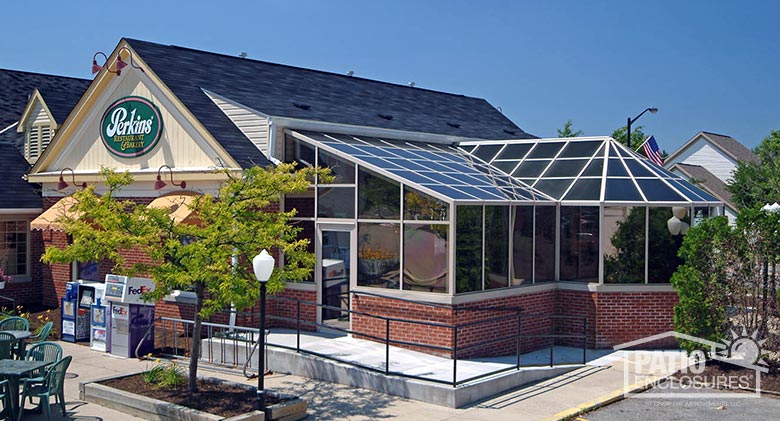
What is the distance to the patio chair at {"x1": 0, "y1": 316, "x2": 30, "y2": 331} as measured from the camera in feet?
46.2

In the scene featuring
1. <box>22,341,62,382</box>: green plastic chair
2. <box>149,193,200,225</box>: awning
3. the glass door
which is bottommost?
<box>22,341,62,382</box>: green plastic chair

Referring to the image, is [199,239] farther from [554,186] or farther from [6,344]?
[554,186]

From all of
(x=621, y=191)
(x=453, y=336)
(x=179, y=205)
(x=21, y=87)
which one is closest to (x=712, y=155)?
(x=621, y=191)

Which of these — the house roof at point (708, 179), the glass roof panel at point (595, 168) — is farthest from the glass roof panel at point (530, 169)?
the house roof at point (708, 179)

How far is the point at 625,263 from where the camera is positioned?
16.4 meters

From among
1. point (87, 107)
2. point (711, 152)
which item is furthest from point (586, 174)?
point (711, 152)

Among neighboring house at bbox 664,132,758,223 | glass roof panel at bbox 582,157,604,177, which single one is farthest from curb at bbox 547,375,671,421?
neighboring house at bbox 664,132,758,223

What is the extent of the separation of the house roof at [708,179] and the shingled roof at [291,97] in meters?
22.9

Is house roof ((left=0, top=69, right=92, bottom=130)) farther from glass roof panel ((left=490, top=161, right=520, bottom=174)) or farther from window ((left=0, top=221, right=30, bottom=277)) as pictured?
glass roof panel ((left=490, top=161, right=520, bottom=174))

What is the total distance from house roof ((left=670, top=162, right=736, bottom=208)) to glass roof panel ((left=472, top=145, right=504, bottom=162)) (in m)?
28.6

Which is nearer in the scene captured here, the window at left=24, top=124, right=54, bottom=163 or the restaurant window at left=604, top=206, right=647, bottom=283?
the restaurant window at left=604, top=206, right=647, bottom=283

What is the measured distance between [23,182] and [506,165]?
13612mm

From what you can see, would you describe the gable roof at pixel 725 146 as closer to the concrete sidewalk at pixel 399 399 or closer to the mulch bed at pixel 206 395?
the concrete sidewalk at pixel 399 399

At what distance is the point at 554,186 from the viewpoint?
17578 mm
